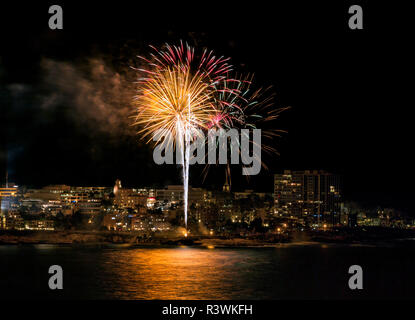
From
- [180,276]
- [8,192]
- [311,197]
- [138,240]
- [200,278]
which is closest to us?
[200,278]

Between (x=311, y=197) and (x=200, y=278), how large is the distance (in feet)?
298

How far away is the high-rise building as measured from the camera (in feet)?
373

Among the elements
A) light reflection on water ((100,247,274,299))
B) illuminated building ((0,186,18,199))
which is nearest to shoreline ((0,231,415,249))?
light reflection on water ((100,247,274,299))

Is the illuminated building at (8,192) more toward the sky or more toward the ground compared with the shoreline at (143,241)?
more toward the sky

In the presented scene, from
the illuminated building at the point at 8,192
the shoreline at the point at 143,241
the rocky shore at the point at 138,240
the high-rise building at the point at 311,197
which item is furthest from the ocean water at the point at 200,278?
the high-rise building at the point at 311,197

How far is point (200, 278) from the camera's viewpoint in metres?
29.8

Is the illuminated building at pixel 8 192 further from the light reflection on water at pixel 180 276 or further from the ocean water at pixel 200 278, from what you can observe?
the light reflection on water at pixel 180 276

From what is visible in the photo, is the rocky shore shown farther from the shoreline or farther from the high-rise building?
the high-rise building

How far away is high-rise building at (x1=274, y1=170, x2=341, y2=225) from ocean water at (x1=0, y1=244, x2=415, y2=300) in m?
70.0

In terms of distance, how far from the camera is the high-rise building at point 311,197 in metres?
114

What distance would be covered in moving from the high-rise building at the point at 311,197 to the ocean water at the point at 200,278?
70.0m

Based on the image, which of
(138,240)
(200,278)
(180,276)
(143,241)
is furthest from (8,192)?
(200,278)

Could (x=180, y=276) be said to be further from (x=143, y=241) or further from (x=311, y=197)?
(x=311, y=197)

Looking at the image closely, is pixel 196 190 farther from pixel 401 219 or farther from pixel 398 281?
pixel 398 281
